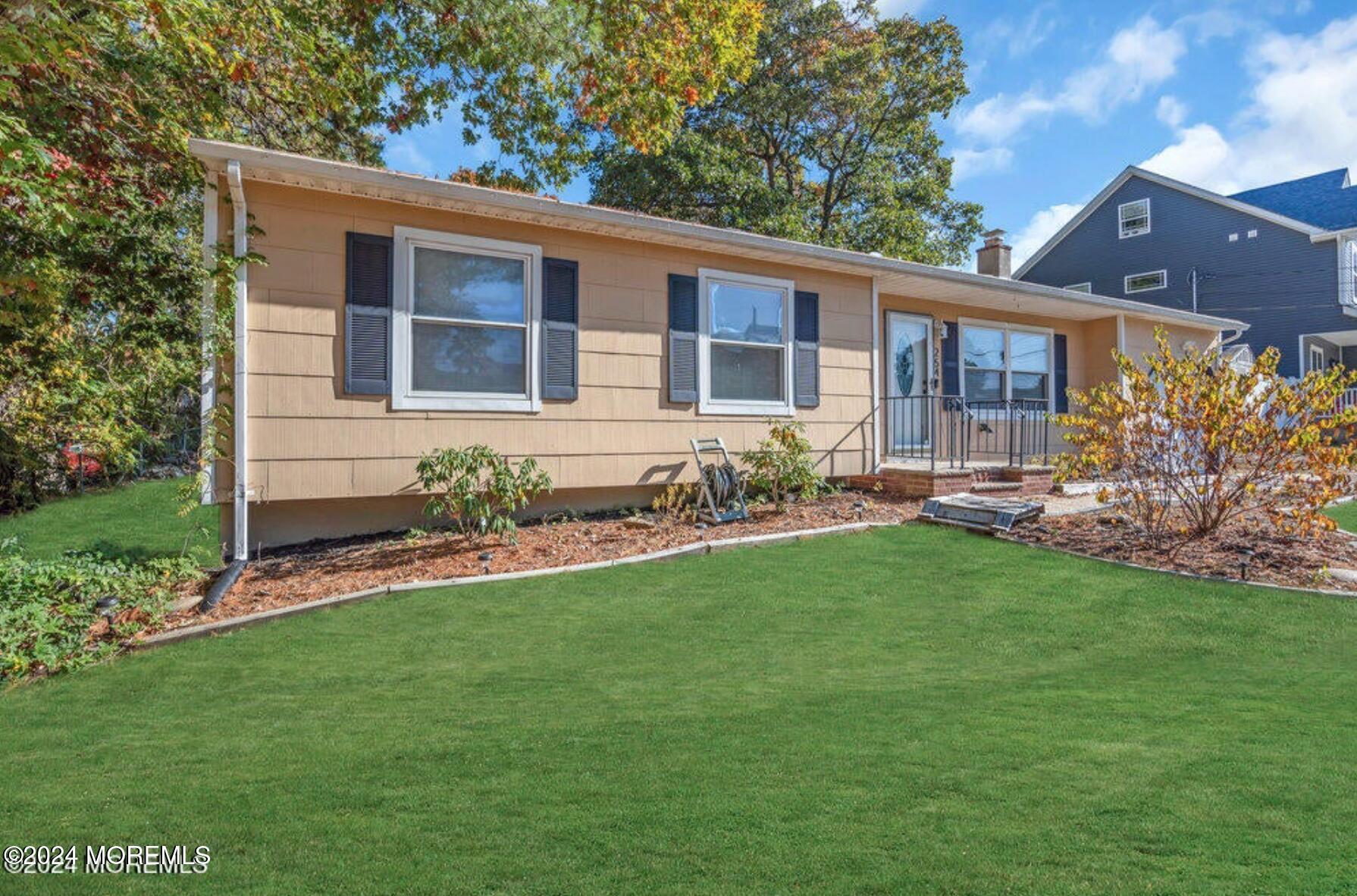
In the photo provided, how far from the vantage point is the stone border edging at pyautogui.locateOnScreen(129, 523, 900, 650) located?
425cm

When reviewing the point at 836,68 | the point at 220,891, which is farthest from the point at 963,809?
the point at 836,68

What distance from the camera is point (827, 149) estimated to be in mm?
18828

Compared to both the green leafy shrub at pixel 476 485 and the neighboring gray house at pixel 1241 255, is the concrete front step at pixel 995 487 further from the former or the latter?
the neighboring gray house at pixel 1241 255

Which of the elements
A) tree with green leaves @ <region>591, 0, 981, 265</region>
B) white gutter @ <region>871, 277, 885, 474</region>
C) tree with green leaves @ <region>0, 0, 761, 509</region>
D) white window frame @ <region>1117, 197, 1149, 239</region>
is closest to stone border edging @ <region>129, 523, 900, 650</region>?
white gutter @ <region>871, 277, 885, 474</region>

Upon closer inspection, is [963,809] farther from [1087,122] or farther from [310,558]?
[1087,122]

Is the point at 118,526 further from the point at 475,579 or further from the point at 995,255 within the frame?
the point at 995,255

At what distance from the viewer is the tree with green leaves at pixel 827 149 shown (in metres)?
16.7

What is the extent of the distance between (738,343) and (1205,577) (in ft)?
15.0

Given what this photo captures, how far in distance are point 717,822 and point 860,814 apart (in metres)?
0.39

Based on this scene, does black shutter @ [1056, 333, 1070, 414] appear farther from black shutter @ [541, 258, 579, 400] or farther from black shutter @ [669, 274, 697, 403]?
black shutter @ [541, 258, 579, 400]

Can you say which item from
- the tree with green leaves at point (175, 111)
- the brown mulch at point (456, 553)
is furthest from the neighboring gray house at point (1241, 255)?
the brown mulch at point (456, 553)

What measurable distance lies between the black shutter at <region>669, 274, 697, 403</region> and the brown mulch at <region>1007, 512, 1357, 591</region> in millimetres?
3308

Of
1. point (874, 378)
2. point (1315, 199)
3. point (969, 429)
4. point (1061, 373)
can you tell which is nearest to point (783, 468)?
point (874, 378)

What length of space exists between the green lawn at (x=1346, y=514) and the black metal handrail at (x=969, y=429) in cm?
296
